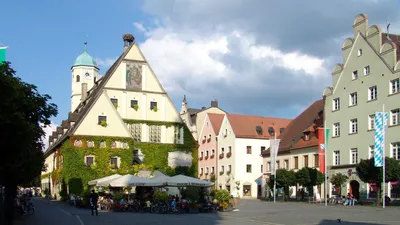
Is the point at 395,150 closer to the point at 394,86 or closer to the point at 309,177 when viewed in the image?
the point at 394,86

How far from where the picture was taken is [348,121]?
2109 inches

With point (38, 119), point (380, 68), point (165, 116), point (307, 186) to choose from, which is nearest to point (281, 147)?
point (307, 186)

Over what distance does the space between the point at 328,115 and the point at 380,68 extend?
9.66 m

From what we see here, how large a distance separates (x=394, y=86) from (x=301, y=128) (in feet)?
63.5

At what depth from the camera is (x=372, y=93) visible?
5041 centimetres

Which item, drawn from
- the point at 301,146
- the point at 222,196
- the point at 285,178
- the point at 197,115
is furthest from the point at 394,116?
the point at 197,115

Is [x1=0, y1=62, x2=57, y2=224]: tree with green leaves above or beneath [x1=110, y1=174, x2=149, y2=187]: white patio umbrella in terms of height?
above

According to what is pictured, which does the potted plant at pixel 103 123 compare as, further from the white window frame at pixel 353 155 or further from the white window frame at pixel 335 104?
the white window frame at pixel 353 155

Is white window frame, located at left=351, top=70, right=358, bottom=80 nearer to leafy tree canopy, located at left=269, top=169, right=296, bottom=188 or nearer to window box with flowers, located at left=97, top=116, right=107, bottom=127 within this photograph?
leafy tree canopy, located at left=269, top=169, right=296, bottom=188

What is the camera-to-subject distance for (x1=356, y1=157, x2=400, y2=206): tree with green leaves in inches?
1651

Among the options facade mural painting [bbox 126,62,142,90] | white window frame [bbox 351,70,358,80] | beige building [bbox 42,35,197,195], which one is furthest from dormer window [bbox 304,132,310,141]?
facade mural painting [bbox 126,62,142,90]

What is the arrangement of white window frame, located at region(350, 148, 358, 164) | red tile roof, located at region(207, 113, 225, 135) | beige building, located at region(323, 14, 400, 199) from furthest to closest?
red tile roof, located at region(207, 113, 225, 135), white window frame, located at region(350, 148, 358, 164), beige building, located at region(323, 14, 400, 199)

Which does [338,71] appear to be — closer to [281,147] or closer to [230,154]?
[281,147]

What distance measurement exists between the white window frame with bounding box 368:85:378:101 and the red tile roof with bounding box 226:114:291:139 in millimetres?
26837
